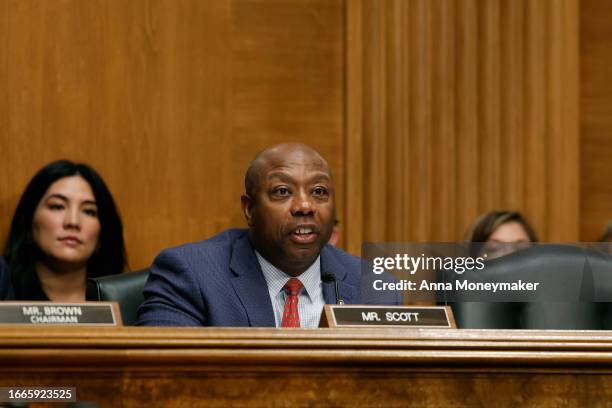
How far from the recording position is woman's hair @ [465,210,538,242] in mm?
4031

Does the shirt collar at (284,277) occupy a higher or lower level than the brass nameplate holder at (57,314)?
lower

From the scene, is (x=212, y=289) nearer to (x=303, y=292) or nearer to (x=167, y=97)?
(x=303, y=292)

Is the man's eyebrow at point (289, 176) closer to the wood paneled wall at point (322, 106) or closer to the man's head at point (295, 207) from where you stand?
the man's head at point (295, 207)

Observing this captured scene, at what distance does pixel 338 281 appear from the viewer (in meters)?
2.77

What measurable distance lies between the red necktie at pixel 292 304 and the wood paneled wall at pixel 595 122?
2215 mm

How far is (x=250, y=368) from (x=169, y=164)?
8.79ft

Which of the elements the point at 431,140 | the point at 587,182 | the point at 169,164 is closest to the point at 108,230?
the point at 169,164

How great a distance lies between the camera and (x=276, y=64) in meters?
4.48

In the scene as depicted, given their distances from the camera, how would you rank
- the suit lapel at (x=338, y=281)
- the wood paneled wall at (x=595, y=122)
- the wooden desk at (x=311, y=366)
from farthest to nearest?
the wood paneled wall at (x=595, y=122), the suit lapel at (x=338, y=281), the wooden desk at (x=311, y=366)

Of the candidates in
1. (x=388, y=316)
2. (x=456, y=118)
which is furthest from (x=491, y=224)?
(x=388, y=316)

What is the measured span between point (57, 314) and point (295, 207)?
40.4 inches

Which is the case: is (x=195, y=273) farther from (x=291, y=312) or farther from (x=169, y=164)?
(x=169, y=164)

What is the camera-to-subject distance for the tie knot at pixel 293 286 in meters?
2.72

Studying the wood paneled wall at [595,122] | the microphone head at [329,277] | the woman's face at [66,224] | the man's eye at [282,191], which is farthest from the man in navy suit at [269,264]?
the wood paneled wall at [595,122]
